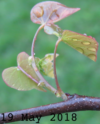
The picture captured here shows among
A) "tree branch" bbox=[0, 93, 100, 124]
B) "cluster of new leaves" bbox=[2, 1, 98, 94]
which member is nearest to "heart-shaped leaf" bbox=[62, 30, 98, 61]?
"cluster of new leaves" bbox=[2, 1, 98, 94]

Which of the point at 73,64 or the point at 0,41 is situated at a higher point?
the point at 0,41

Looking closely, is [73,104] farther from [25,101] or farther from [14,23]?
[14,23]

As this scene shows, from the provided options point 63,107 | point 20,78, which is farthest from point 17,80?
point 63,107

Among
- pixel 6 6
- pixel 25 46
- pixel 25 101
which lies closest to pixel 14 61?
pixel 25 46

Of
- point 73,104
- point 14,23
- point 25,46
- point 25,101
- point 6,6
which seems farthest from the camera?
point 6,6

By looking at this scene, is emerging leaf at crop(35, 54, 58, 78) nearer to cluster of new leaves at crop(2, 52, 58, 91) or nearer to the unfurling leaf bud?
cluster of new leaves at crop(2, 52, 58, 91)

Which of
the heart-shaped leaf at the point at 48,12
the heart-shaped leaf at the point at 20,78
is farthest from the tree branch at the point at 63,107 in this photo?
the heart-shaped leaf at the point at 48,12

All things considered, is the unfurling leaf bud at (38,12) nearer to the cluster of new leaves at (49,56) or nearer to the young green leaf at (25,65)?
the cluster of new leaves at (49,56)
